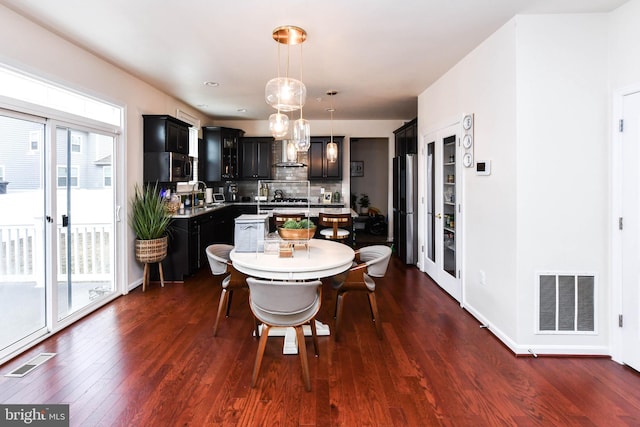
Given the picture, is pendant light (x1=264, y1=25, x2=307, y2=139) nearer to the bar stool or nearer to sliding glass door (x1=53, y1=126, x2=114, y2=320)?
sliding glass door (x1=53, y1=126, x2=114, y2=320)

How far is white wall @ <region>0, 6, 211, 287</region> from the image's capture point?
289 cm

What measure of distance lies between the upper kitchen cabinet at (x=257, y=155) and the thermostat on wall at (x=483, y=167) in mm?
4951

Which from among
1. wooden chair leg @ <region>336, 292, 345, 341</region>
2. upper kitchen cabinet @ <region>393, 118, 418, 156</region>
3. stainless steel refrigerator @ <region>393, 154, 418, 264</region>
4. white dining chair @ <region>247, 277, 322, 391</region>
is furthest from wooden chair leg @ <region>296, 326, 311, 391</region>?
upper kitchen cabinet @ <region>393, 118, 418, 156</region>

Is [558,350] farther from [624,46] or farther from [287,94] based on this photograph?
[287,94]

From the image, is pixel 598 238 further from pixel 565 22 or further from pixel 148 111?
pixel 148 111

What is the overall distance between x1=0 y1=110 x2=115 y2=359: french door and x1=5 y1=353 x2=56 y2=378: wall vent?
0.69 feet

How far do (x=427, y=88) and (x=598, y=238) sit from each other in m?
3.07

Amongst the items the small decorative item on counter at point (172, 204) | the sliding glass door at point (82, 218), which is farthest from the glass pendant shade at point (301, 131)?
the small decorative item on counter at point (172, 204)

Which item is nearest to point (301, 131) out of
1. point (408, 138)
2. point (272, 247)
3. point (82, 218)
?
point (272, 247)

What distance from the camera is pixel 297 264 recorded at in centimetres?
276

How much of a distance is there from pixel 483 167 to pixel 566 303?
134 cm

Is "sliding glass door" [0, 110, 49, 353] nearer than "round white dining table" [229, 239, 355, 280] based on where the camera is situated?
No

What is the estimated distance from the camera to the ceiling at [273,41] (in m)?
2.78

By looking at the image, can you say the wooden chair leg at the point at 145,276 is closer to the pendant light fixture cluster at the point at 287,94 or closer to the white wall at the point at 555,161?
the pendant light fixture cluster at the point at 287,94
